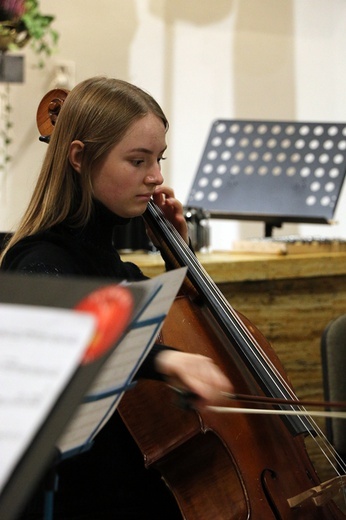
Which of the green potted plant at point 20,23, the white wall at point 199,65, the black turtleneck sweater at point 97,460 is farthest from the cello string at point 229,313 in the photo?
the white wall at point 199,65

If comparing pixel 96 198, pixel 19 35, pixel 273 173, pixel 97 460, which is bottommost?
pixel 97 460

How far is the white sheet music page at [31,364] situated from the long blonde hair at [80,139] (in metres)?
0.72

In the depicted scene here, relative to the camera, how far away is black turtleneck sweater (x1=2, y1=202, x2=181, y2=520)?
4.47 feet

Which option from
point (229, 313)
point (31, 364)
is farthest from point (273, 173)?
point (31, 364)

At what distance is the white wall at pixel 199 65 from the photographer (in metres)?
3.44

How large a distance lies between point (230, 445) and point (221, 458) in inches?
1.0

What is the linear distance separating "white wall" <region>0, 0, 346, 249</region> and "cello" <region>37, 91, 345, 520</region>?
2065 mm

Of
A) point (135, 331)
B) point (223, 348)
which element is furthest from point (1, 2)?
point (135, 331)

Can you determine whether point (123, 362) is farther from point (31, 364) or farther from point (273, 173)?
point (273, 173)

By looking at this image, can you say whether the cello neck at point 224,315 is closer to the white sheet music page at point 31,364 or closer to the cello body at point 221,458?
the cello body at point 221,458

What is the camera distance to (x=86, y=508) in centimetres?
142

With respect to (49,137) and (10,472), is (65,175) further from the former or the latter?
(10,472)

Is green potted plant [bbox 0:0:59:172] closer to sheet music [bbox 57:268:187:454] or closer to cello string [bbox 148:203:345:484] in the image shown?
cello string [bbox 148:203:345:484]

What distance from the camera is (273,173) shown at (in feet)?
9.68
